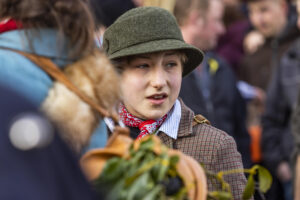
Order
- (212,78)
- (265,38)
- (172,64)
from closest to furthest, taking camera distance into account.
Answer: (172,64), (212,78), (265,38)

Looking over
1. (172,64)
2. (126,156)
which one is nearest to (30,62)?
(126,156)

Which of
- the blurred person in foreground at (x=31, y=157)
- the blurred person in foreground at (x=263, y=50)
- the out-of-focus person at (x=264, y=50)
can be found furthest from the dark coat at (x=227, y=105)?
the blurred person in foreground at (x=31, y=157)

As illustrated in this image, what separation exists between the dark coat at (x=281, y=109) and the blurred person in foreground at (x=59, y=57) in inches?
142

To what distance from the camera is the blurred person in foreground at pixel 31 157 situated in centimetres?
143

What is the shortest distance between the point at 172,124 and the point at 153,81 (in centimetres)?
23

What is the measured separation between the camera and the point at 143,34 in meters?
2.75

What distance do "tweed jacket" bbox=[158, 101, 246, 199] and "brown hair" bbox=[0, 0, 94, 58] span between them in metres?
1.00

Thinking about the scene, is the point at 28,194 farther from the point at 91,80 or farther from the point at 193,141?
the point at 193,141

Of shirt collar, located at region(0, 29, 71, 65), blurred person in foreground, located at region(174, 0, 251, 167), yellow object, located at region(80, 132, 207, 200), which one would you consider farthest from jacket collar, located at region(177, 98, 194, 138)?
blurred person in foreground, located at region(174, 0, 251, 167)

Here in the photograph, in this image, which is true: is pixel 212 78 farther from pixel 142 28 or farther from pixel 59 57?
pixel 59 57

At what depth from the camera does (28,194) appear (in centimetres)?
143

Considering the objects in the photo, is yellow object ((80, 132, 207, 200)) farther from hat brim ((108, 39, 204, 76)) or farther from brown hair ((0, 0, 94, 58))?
hat brim ((108, 39, 204, 76))

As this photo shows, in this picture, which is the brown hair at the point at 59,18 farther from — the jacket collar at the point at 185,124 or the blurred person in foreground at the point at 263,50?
the blurred person in foreground at the point at 263,50

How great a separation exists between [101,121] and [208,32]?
11.2 feet
